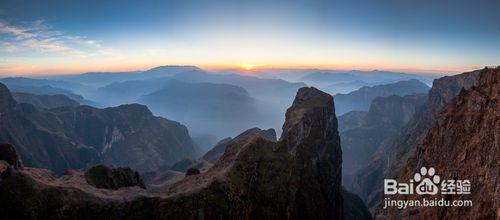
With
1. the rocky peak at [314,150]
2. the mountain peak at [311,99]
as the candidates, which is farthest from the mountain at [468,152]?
the mountain peak at [311,99]

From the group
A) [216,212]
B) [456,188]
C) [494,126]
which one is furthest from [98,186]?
[494,126]

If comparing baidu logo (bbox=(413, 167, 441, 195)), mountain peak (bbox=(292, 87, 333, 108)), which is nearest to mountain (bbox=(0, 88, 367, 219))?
mountain peak (bbox=(292, 87, 333, 108))

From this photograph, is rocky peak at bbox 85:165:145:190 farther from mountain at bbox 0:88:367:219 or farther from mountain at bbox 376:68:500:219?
mountain at bbox 376:68:500:219

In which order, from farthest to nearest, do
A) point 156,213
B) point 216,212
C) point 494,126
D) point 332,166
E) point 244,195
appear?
1. point 332,166
2. point 244,195
3. point 216,212
4. point 156,213
5. point 494,126

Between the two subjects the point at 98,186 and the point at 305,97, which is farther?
the point at 305,97

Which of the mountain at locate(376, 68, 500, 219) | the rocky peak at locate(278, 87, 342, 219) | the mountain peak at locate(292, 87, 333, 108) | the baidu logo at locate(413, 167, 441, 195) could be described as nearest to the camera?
the mountain at locate(376, 68, 500, 219)

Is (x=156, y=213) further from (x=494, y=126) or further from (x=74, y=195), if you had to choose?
(x=494, y=126)
